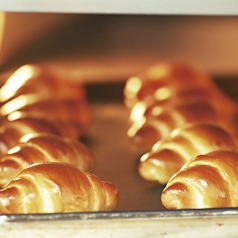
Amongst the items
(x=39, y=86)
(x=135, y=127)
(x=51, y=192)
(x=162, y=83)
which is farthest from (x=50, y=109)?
(x=51, y=192)

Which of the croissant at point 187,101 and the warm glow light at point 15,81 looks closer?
the croissant at point 187,101

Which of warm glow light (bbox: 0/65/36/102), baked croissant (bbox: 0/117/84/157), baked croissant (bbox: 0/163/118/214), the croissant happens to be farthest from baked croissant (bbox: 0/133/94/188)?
warm glow light (bbox: 0/65/36/102)

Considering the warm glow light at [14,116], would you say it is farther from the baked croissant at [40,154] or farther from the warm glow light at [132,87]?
the warm glow light at [132,87]

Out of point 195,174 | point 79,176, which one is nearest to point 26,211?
point 79,176

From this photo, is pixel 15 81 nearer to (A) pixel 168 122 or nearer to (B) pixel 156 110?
(B) pixel 156 110

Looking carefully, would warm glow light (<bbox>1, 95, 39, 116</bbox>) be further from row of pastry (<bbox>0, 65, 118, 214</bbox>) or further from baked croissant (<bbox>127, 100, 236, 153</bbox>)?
baked croissant (<bbox>127, 100, 236, 153</bbox>)
